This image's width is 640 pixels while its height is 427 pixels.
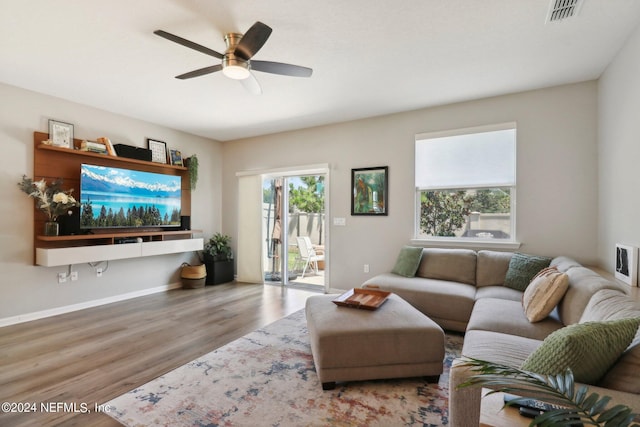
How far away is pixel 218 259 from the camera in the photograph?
5.40 meters

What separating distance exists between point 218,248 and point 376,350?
4093mm

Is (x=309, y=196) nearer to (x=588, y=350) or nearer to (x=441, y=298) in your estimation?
(x=441, y=298)

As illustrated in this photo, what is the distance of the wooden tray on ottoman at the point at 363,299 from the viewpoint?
245 cm

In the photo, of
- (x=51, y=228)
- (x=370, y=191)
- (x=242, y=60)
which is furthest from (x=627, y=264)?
(x=51, y=228)

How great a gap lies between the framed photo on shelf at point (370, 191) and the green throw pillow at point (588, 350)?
320cm

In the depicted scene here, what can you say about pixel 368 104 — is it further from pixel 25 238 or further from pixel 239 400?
pixel 25 238

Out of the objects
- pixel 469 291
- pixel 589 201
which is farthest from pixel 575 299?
pixel 589 201

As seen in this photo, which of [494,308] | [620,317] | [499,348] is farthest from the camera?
[494,308]

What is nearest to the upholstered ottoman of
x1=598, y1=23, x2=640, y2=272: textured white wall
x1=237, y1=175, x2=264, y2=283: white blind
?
x1=598, y1=23, x2=640, y2=272: textured white wall

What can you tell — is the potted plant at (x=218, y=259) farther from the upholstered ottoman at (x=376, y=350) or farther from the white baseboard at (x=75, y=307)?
the upholstered ottoman at (x=376, y=350)

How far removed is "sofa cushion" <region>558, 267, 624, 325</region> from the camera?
192cm

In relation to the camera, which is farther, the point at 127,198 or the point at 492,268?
the point at 127,198

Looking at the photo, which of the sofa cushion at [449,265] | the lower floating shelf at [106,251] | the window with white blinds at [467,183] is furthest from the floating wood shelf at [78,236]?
the window with white blinds at [467,183]

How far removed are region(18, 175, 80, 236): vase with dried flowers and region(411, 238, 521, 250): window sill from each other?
442 centimetres
